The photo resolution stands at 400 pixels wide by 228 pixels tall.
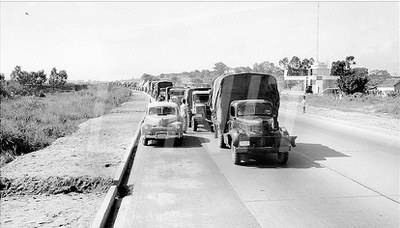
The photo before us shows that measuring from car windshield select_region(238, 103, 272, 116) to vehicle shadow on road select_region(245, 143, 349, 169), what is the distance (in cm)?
154

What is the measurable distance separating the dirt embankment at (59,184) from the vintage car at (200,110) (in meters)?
5.22

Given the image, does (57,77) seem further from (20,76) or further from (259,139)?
(259,139)

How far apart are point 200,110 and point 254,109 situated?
23.9ft

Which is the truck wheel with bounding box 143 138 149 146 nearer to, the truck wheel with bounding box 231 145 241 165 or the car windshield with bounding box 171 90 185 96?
the truck wheel with bounding box 231 145 241 165

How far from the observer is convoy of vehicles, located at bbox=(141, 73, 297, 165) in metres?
11.2

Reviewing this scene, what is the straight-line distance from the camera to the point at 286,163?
37.6 ft

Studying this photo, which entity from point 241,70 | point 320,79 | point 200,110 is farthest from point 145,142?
point 320,79

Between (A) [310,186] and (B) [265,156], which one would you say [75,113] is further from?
(A) [310,186]

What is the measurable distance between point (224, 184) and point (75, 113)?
21.3m

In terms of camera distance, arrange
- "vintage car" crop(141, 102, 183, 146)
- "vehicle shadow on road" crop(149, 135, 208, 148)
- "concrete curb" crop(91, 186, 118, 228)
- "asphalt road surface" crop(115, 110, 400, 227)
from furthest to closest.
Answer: "vehicle shadow on road" crop(149, 135, 208, 148), "vintage car" crop(141, 102, 183, 146), "asphalt road surface" crop(115, 110, 400, 227), "concrete curb" crop(91, 186, 118, 228)

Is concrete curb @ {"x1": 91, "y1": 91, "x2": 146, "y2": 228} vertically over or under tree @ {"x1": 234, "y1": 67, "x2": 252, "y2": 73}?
under

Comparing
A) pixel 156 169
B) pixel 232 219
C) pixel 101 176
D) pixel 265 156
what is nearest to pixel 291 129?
pixel 265 156

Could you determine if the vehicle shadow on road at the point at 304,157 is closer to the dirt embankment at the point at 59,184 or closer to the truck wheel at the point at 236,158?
the truck wheel at the point at 236,158

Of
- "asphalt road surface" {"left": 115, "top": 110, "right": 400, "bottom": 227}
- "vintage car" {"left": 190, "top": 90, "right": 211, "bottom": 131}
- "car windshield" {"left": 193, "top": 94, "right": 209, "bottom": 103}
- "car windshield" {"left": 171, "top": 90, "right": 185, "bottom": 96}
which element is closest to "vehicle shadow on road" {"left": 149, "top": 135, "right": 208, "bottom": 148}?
"asphalt road surface" {"left": 115, "top": 110, "right": 400, "bottom": 227}
